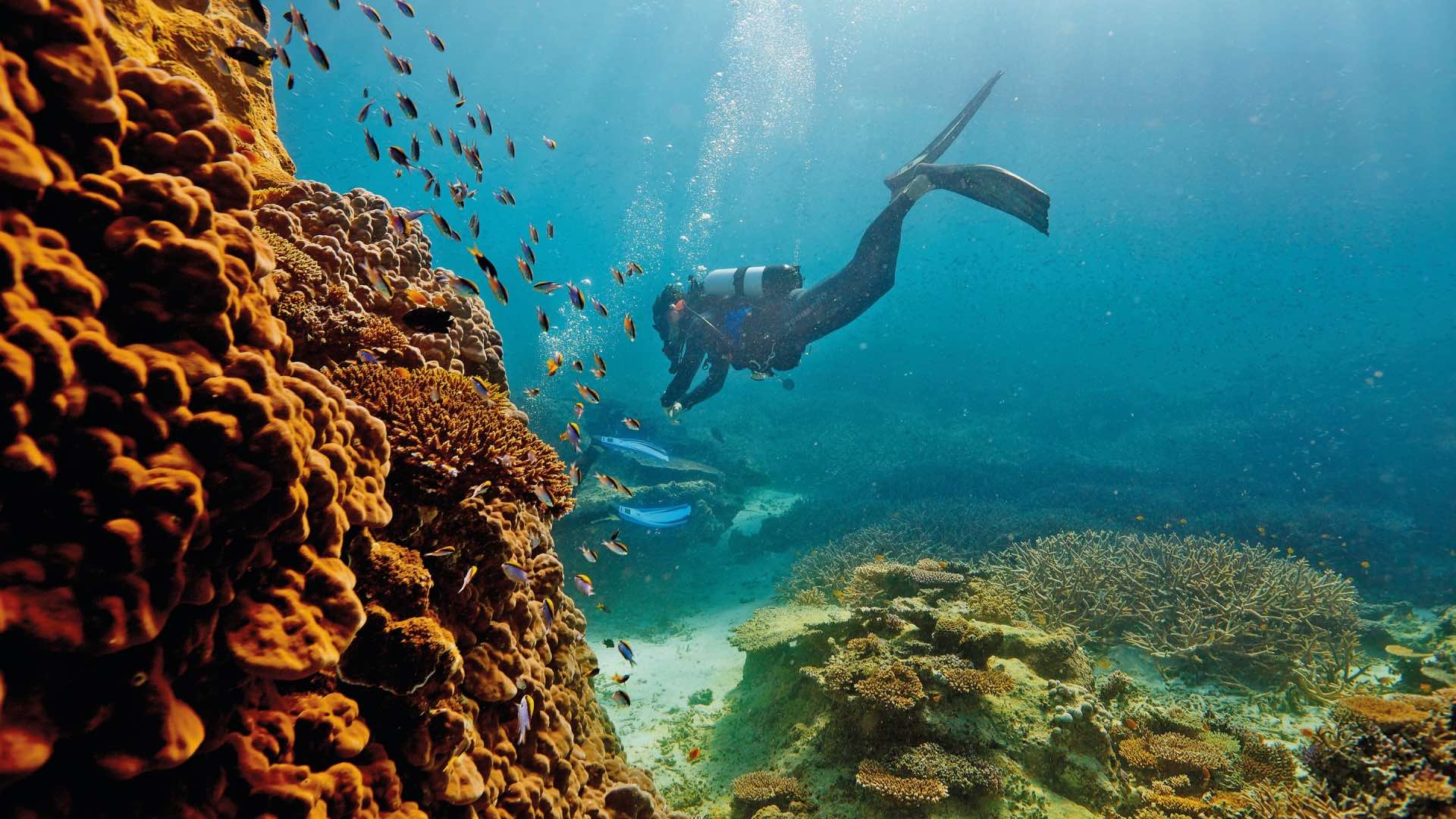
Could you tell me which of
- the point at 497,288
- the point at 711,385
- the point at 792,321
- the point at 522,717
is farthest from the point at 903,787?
the point at 792,321

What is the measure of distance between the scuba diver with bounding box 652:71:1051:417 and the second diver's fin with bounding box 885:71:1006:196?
33mm

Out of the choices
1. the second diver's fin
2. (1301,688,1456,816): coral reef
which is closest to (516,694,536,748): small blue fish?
(1301,688,1456,816): coral reef

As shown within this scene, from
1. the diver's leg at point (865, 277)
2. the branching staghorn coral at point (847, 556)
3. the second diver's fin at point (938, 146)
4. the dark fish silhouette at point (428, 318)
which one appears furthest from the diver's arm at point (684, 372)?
the dark fish silhouette at point (428, 318)

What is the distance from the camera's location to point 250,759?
1.59m

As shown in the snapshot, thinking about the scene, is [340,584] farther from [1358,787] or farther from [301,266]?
[1358,787]

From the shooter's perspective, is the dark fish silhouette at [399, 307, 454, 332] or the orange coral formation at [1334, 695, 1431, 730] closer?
the dark fish silhouette at [399, 307, 454, 332]

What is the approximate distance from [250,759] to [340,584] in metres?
0.51

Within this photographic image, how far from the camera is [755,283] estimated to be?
13.8 meters

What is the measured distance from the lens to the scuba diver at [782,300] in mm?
12352

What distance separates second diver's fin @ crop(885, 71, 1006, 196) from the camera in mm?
13594

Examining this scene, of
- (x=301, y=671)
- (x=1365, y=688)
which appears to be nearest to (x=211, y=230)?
(x=301, y=671)

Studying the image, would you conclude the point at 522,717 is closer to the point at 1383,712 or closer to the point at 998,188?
the point at 1383,712

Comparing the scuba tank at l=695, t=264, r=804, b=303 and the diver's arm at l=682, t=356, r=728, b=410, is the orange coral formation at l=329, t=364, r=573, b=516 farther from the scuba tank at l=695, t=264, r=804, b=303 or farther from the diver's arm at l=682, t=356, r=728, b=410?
the scuba tank at l=695, t=264, r=804, b=303

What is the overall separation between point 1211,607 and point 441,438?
32.4 feet
